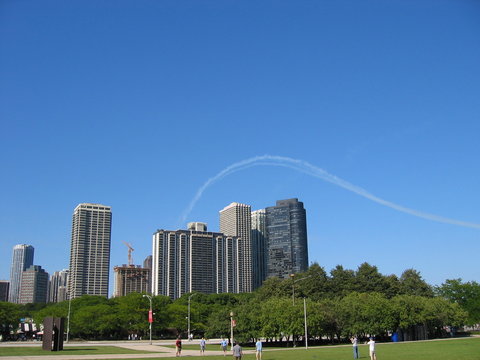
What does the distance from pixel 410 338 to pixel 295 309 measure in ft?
69.6

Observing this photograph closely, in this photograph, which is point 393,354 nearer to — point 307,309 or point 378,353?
point 378,353

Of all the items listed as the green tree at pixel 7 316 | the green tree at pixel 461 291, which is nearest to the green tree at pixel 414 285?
the green tree at pixel 461 291

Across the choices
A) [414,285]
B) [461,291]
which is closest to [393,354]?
[414,285]

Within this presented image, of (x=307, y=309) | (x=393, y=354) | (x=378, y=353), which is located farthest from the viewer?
(x=307, y=309)

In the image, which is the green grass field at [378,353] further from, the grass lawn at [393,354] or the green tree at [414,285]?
the green tree at [414,285]

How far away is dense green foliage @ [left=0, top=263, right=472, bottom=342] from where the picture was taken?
61.2 meters

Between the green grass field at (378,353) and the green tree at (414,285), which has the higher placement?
the green tree at (414,285)

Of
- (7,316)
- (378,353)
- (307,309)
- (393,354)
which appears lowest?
(378,353)

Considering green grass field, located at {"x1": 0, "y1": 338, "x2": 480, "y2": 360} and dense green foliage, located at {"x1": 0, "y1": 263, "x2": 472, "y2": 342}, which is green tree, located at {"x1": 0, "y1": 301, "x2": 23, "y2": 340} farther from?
green grass field, located at {"x1": 0, "y1": 338, "x2": 480, "y2": 360}

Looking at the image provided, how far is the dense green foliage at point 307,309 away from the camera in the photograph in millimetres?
61250

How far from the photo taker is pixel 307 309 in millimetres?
61281

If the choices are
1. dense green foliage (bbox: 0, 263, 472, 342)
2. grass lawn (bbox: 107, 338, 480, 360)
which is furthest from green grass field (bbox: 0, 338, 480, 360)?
dense green foliage (bbox: 0, 263, 472, 342)

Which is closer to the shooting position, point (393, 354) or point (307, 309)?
point (393, 354)

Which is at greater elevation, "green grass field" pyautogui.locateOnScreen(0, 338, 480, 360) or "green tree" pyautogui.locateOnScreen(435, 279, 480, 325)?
"green tree" pyautogui.locateOnScreen(435, 279, 480, 325)
